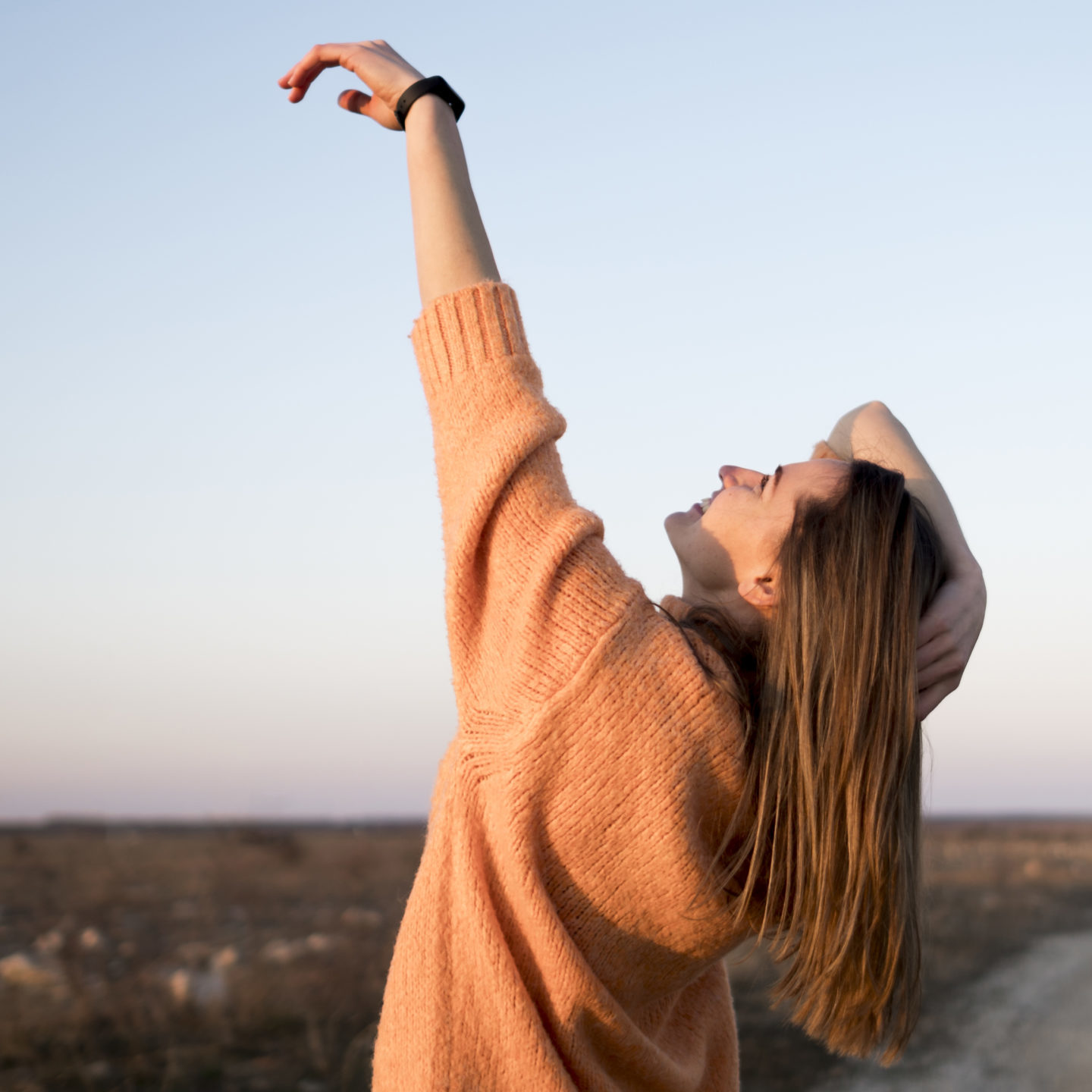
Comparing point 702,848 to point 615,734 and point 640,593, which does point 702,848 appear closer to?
point 615,734

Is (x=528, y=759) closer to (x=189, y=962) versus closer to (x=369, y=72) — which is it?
(x=369, y=72)

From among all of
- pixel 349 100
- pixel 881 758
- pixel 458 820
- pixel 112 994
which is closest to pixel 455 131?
pixel 349 100

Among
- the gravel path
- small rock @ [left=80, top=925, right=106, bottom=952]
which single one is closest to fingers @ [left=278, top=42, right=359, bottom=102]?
the gravel path

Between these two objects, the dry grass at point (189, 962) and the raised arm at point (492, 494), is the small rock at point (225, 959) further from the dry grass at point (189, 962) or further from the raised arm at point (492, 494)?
the raised arm at point (492, 494)

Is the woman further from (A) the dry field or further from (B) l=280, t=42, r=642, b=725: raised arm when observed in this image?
(A) the dry field

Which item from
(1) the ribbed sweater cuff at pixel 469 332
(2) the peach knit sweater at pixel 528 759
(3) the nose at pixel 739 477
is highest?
(1) the ribbed sweater cuff at pixel 469 332

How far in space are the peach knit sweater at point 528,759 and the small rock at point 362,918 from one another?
9.85 meters

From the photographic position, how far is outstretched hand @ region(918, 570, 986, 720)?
1766 millimetres

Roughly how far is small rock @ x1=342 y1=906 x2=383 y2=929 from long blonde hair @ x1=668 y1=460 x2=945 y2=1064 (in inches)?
386

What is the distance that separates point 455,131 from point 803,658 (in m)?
0.99

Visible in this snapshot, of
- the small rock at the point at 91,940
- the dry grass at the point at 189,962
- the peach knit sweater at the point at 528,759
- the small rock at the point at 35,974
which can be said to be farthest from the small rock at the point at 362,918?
the peach knit sweater at the point at 528,759

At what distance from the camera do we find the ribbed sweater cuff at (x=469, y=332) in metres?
1.55

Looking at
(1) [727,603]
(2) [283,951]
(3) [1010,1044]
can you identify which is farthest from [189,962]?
(1) [727,603]

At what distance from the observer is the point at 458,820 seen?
1547 mm
